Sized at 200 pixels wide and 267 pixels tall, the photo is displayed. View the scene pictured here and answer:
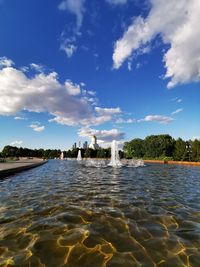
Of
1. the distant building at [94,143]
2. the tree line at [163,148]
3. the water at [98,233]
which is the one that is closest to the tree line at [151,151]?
the tree line at [163,148]

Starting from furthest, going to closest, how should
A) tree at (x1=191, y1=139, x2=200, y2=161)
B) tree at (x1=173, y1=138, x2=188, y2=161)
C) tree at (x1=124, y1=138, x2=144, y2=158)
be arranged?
tree at (x1=124, y1=138, x2=144, y2=158), tree at (x1=173, y1=138, x2=188, y2=161), tree at (x1=191, y1=139, x2=200, y2=161)

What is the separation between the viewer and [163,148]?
115m

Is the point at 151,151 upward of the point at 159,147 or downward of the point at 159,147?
A: downward

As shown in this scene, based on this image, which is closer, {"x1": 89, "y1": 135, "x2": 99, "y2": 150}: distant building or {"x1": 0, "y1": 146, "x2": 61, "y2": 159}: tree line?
{"x1": 0, "y1": 146, "x2": 61, "y2": 159}: tree line

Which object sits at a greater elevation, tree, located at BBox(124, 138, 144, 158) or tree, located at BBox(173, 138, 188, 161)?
tree, located at BBox(124, 138, 144, 158)

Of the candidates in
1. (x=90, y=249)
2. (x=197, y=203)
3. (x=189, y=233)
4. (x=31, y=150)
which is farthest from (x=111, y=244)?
(x=31, y=150)

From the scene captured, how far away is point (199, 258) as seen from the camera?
19.3 feet

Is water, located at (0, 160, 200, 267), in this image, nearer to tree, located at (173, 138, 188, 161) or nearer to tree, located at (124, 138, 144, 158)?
tree, located at (173, 138, 188, 161)

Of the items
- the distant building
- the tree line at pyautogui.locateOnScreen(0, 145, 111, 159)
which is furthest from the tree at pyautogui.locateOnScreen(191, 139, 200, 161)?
the distant building

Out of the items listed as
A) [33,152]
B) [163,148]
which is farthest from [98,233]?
[33,152]

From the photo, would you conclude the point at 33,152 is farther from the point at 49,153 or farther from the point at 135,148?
the point at 135,148

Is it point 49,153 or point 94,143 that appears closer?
point 49,153

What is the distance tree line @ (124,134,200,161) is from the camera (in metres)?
80.5

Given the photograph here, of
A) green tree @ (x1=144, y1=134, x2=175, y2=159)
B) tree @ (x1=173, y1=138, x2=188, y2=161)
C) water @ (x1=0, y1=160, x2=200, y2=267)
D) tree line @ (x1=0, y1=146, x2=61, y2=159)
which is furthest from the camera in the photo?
tree line @ (x1=0, y1=146, x2=61, y2=159)
